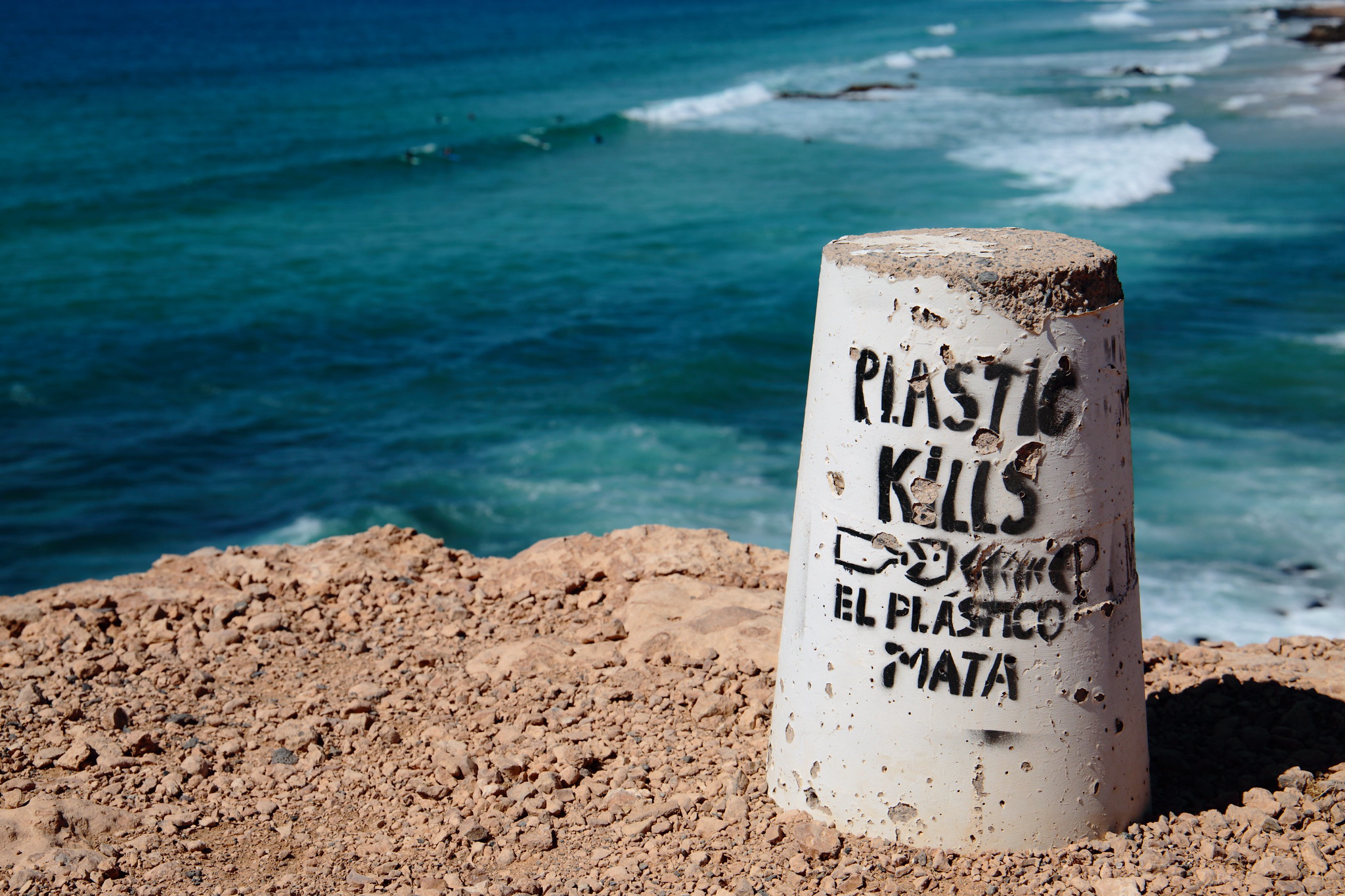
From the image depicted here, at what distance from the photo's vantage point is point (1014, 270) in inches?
137

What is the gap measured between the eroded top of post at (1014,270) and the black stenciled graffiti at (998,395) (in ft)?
0.52

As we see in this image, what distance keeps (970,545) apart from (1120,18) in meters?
73.9

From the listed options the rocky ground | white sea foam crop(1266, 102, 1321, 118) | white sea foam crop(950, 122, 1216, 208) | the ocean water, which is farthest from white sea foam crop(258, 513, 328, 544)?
white sea foam crop(1266, 102, 1321, 118)

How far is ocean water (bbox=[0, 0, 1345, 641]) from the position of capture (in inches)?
483

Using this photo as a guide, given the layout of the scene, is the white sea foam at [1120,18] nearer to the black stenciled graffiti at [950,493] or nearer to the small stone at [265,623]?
the small stone at [265,623]

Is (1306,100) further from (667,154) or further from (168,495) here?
(168,495)

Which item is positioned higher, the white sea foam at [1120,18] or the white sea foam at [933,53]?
the white sea foam at [1120,18]

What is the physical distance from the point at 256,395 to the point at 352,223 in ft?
36.7

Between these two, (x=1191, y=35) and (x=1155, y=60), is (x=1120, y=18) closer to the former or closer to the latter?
(x=1191, y=35)

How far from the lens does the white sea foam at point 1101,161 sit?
2503 cm

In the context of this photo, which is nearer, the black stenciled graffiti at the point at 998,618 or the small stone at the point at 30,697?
the black stenciled graffiti at the point at 998,618

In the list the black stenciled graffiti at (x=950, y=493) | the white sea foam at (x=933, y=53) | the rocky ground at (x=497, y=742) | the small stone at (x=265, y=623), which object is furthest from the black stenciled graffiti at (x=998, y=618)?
the white sea foam at (x=933, y=53)

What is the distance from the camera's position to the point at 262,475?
13484mm

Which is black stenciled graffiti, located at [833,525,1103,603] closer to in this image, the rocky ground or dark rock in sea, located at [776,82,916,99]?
the rocky ground
